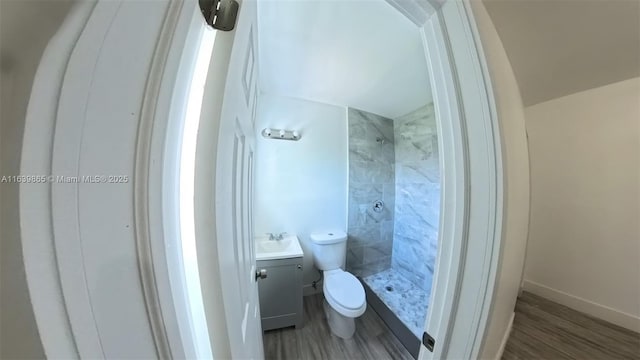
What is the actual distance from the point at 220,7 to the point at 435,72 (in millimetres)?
670

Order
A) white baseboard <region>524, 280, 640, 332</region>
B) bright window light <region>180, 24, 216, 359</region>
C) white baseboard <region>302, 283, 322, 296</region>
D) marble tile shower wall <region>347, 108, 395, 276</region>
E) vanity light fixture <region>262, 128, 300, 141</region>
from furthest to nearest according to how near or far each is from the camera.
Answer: marble tile shower wall <region>347, 108, 395, 276</region>, white baseboard <region>302, 283, 322, 296</region>, vanity light fixture <region>262, 128, 300, 141</region>, white baseboard <region>524, 280, 640, 332</region>, bright window light <region>180, 24, 216, 359</region>

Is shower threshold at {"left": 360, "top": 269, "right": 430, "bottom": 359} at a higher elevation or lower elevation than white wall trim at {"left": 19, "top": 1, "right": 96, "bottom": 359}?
lower

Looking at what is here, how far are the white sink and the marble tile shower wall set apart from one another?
2.43 feet

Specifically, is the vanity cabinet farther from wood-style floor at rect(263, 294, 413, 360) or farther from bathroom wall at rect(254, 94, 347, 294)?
bathroom wall at rect(254, 94, 347, 294)

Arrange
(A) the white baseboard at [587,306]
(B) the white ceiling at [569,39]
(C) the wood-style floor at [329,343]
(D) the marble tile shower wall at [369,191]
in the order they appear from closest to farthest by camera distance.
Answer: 1. (B) the white ceiling at [569,39]
2. (A) the white baseboard at [587,306]
3. (C) the wood-style floor at [329,343]
4. (D) the marble tile shower wall at [369,191]

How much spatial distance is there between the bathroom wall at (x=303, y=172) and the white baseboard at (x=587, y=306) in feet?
6.04

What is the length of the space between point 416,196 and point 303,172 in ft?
4.45

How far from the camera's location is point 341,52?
4.28ft

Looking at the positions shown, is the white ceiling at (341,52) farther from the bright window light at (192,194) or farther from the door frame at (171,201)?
the bright window light at (192,194)

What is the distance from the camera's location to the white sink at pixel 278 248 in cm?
167

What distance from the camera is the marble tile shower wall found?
7.59 ft

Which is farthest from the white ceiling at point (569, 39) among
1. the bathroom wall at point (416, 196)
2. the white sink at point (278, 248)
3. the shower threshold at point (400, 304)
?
the shower threshold at point (400, 304)

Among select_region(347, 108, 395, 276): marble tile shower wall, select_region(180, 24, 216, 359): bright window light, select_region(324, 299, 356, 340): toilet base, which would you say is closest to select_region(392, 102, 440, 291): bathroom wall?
select_region(347, 108, 395, 276): marble tile shower wall

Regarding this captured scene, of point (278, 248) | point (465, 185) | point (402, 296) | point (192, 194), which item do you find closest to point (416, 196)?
point (402, 296)
